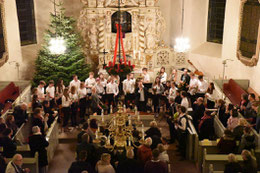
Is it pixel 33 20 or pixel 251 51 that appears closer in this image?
pixel 251 51

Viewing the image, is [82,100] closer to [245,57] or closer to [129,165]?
[129,165]

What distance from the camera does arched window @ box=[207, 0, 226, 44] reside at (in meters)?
15.9

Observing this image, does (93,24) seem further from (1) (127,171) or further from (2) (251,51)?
(1) (127,171)

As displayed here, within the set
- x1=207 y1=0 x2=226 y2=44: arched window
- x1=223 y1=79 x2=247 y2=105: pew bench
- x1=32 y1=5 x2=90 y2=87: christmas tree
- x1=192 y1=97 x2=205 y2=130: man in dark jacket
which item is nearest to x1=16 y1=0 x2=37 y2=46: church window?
x1=32 y1=5 x2=90 y2=87: christmas tree

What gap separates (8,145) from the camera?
7.59 metres

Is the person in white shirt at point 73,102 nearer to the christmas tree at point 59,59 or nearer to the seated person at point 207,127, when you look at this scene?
the christmas tree at point 59,59

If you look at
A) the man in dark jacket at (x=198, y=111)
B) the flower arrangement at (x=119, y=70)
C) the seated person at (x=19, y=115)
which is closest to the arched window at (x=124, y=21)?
the flower arrangement at (x=119, y=70)

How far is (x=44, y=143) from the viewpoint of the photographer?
26.2 ft

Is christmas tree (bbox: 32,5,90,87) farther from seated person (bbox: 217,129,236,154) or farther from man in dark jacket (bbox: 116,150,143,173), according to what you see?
man in dark jacket (bbox: 116,150,143,173)

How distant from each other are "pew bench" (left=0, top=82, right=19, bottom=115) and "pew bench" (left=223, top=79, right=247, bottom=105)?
Result: 722 centimetres

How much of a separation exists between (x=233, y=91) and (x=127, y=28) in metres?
6.48

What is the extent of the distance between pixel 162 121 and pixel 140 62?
5299 mm

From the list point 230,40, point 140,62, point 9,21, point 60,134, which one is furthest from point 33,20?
point 230,40

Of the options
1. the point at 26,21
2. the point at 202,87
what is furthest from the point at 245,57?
the point at 26,21
